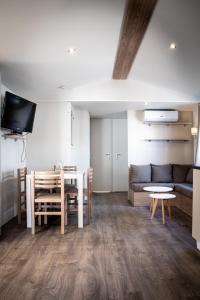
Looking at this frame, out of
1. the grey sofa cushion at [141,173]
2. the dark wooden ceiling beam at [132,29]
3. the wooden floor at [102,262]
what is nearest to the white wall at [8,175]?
the wooden floor at [102,262]

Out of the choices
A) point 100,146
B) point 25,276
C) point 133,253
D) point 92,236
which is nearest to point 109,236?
point 92,236

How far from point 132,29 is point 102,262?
2627 millimetres

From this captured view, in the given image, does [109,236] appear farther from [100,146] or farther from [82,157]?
[100,146]

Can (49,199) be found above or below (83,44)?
below

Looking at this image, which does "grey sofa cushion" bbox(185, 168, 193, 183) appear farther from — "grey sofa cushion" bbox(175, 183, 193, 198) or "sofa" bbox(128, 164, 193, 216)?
"grey sofa cushion" bbox(175, 183, 193, 198)

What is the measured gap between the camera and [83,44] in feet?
11.1

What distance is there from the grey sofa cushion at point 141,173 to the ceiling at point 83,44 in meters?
1.89

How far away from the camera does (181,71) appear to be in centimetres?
423

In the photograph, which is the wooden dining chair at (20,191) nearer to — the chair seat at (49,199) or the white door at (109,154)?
the chair seat at (49,199)

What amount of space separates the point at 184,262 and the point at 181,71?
2.94m

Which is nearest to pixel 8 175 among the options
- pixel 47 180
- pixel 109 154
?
pixel 47 180

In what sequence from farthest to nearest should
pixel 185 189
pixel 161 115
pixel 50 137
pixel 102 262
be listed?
pixel 161 115 → pixel 50 137 → pixel 185 189 → pixel 102 262

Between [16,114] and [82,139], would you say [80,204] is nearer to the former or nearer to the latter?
[16,114]

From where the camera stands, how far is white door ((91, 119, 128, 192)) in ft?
24.2
